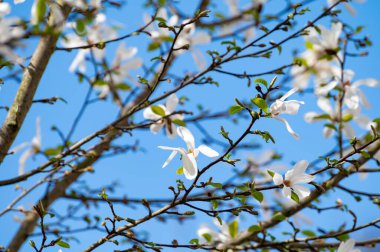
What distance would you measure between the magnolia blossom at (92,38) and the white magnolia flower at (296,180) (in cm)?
100

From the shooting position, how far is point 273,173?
3.21ft

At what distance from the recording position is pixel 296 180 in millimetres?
1005

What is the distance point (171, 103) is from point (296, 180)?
61 centimetres

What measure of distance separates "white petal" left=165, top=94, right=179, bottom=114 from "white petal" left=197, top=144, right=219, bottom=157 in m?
0.50

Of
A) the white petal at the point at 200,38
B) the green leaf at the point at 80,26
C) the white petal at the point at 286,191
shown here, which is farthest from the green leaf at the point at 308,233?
the green leaf at the point at 80,26

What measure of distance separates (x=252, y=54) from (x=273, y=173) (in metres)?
0.48

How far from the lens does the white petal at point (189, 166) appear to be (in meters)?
1.00

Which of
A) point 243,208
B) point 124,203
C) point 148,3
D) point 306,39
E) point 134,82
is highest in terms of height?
point 306,39

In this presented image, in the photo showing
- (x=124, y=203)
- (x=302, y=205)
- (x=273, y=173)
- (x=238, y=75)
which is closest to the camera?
(x=273, y=173)

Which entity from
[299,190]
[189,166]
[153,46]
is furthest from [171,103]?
[299,190]

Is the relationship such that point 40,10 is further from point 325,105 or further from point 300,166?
point 325,105

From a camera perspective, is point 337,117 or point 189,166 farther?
point 337,117

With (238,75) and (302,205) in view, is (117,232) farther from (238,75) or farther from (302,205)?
(302,205)

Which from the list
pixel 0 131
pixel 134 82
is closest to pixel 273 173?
pixel 0 131
